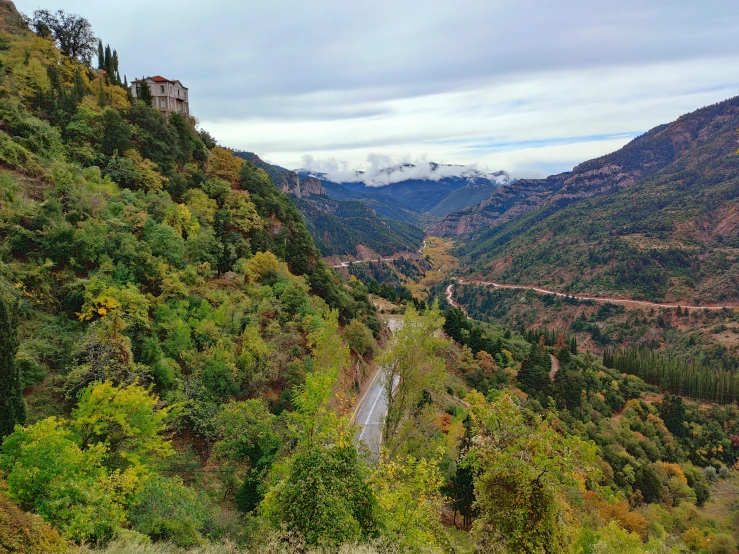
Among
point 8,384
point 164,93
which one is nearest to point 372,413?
point 8,384

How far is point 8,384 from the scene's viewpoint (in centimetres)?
1312

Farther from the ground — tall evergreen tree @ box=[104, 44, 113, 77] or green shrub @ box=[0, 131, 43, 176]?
tall evergreen tree @ box=[104, 44, 113, 77]

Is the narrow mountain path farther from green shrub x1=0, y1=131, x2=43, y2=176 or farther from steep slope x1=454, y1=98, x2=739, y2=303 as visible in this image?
green shrub x1=0, y1=131, x2=43, y2=176

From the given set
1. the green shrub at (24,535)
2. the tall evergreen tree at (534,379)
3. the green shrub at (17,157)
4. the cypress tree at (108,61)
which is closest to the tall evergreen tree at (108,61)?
the cypress tree at (108,61)

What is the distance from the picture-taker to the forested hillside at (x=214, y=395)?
394 inches

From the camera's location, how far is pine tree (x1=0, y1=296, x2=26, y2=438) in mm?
12766

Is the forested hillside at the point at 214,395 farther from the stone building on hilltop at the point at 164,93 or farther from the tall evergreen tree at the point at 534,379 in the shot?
the stone building on hilltop at the point at 164,93

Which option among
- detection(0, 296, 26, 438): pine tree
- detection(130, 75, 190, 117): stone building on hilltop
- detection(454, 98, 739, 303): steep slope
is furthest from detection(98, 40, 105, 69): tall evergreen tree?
detection(454, 98, 739, 303): steep slope

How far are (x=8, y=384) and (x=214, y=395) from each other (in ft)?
28.4

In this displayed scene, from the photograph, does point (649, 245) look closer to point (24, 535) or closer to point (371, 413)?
point (371, 413)

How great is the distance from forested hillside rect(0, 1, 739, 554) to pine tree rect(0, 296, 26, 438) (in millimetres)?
70

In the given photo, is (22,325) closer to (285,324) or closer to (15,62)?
(285,324)

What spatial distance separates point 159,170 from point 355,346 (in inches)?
892

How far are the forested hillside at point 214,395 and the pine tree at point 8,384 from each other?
0.23 feet
